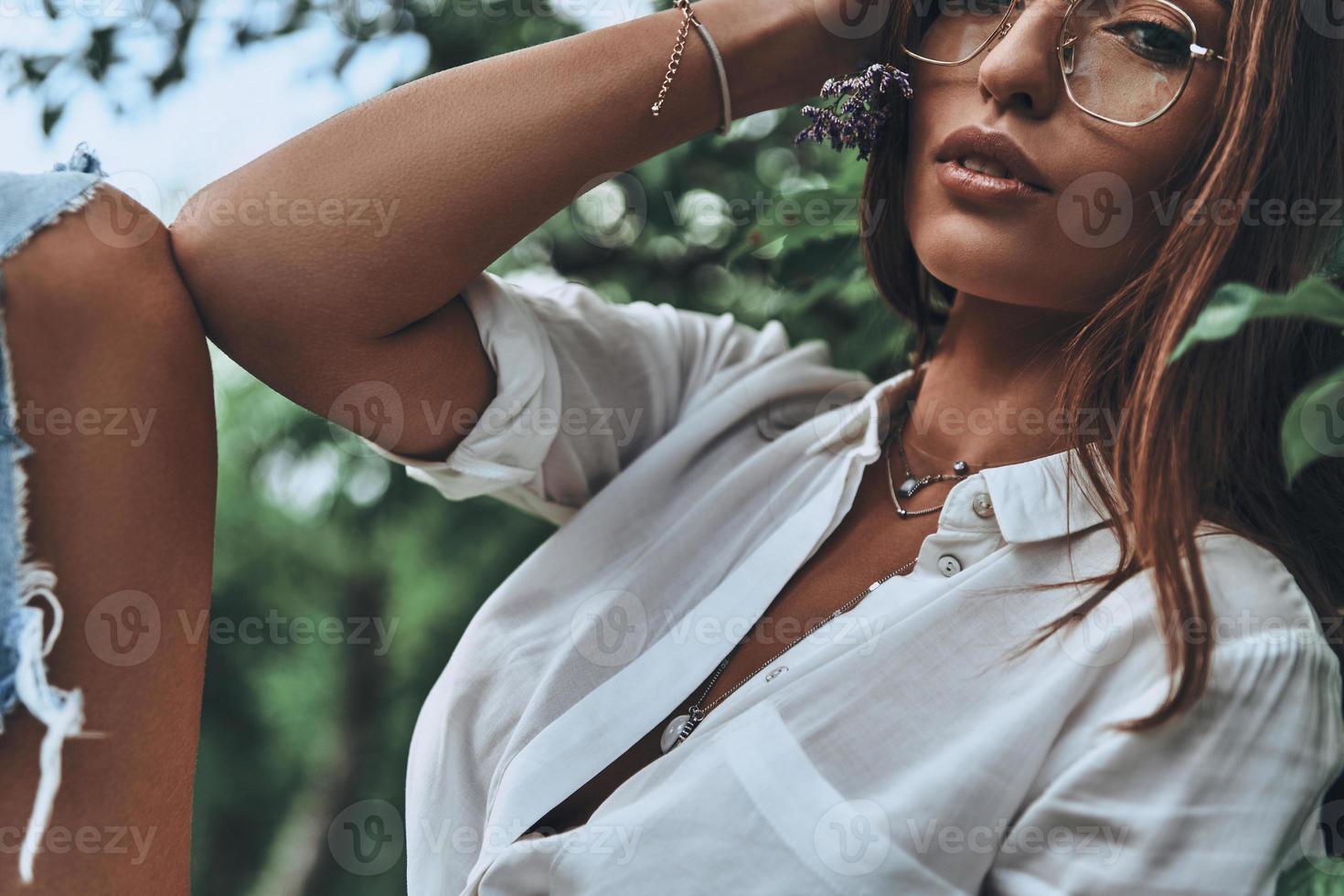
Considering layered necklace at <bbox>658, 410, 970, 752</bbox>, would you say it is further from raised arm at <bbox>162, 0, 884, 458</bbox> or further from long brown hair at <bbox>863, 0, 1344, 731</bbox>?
raised arm at <bbox>162, 0, 884, 458</bbox>

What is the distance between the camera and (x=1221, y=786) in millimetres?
906

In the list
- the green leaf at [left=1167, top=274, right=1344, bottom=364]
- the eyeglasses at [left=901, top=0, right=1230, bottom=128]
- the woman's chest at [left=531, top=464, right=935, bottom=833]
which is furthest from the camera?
the woman's chest at [left=531, top=464, right=935, bottom=833]

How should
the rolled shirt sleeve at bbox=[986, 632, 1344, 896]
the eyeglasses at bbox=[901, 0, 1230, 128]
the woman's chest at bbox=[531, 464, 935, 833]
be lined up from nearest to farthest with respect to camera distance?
the rolled shirt sleeve at bbox=[986, 632, 1344, 896] → the eyeglasses at bbox=[901, 0, 1230, 128] → the woman's chest at bbox=[531, 464, 935, 833]

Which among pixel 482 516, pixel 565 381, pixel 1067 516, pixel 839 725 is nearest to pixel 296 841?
pixel 482 516

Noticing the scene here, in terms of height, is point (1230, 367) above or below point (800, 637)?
above

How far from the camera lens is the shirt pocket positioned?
3.19 ft

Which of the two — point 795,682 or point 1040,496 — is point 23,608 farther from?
point 1040,496

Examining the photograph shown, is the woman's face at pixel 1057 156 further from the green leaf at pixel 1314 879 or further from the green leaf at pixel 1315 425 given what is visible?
the green leaf at pixel 1314 879

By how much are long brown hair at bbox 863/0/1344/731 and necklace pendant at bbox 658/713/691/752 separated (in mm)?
363

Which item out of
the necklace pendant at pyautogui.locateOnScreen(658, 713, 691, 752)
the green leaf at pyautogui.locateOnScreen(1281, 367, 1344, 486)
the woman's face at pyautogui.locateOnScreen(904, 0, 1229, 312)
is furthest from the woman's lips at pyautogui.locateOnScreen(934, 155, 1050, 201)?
the necklace pendant at pyautogui.locateOnScreen(658, 713, 691, 752)

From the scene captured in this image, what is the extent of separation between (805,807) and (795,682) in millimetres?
118

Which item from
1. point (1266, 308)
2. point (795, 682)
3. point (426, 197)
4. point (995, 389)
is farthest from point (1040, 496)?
point (426, 197)

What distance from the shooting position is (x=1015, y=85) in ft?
3.52

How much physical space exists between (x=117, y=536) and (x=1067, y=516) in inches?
33.3
